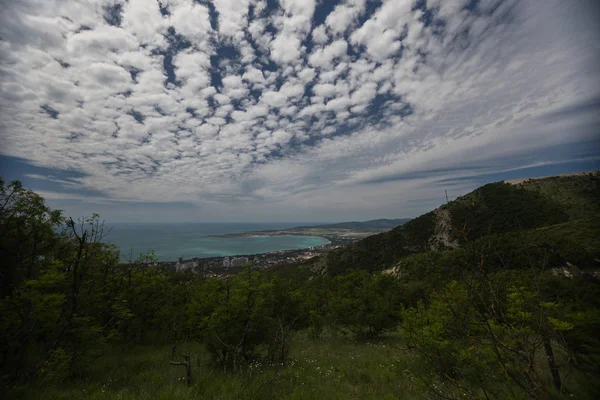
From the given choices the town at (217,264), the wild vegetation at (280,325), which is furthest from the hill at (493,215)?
the wild vegetation at (280,325)

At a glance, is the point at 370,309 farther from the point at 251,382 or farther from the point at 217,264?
the point at 217,264

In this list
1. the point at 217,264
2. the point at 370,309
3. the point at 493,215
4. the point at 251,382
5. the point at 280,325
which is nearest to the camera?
the point at 251,382

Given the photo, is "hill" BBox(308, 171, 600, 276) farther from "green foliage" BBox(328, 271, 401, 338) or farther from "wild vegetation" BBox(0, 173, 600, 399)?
"wild vegetation" BBox(0, 173, 600, 399)

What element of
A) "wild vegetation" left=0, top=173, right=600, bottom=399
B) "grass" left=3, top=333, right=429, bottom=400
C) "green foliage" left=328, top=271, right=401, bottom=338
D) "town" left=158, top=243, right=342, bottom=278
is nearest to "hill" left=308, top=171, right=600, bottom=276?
"town" left=158, top=243, right=342, bottom=278

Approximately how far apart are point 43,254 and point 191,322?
33.6 ft

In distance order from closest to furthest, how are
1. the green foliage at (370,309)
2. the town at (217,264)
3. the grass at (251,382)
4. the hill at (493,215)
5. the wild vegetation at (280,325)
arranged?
the wild vegetation at (280,325)
the grass at (251,382)
the green foliage at (370,309)
the town at (217,264)
the hill at (493,215)

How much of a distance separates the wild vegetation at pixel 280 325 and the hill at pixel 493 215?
50981mm

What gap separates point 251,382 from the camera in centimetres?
666

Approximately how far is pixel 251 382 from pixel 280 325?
1.61 metres

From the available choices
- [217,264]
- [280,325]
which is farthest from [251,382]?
[217,264]

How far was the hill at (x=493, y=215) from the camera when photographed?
6438 cm

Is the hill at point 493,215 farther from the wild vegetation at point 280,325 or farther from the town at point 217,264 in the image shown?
the wild vegetation at point 280,325

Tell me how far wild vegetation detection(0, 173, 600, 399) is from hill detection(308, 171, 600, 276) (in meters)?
51.0

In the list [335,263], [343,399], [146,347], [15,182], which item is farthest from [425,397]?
[335,263]
